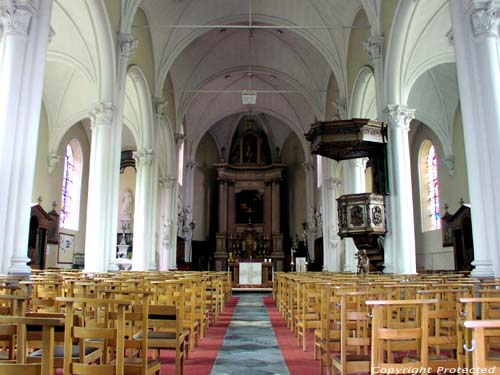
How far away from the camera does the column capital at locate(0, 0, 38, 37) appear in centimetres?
757

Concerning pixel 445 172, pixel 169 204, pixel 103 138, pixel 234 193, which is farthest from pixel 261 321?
pixel 234 193

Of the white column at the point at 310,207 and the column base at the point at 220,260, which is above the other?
the white column at the point at 310,207

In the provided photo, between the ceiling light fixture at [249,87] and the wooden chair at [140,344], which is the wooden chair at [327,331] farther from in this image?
the ceiling light fixture at [249,87]

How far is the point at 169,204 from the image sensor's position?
2236 centimetres

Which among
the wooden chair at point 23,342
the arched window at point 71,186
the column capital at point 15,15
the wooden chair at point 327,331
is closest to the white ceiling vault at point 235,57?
the arched window at point 71,186

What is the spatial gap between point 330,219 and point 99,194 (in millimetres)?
11668

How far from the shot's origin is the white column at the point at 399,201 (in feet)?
39.2

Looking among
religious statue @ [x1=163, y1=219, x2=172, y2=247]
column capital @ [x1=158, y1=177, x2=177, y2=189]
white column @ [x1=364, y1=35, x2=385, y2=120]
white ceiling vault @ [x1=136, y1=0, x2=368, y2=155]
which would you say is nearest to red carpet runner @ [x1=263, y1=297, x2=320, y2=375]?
white column @ [x1=364, y1=35, x2=385, y2=120]

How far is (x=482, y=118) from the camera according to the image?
25.5 ft

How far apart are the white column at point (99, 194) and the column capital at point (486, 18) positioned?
29.0 ft

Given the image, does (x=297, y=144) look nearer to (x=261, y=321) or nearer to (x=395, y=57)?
(x=395, y=57)

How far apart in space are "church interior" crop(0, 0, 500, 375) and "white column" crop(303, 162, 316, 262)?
7.0 inches

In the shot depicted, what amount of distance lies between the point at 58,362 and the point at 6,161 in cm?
504

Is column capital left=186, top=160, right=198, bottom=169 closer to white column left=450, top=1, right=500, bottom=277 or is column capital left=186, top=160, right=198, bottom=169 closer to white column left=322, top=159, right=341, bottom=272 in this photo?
white column left=322, top=159, right=341, bottom=272
